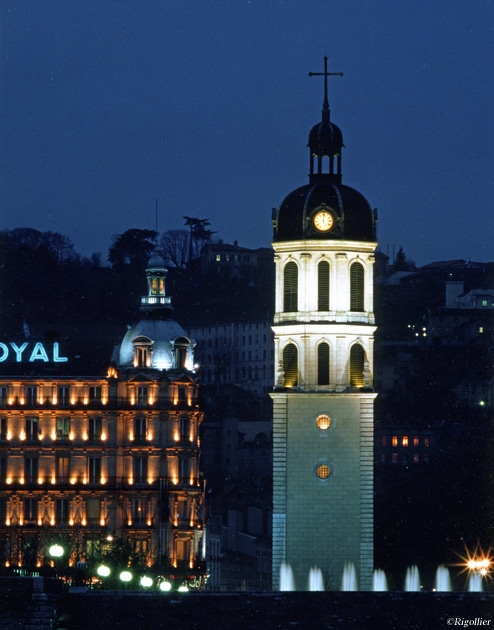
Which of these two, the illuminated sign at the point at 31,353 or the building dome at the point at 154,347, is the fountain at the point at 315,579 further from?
the illuminated sign at the point at 31,353

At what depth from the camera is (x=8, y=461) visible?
147m

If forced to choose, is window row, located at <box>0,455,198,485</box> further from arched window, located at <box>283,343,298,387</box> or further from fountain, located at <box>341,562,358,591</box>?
fountain, located at <box>341,562,358,591</box>

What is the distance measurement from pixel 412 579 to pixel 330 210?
17.8 meters

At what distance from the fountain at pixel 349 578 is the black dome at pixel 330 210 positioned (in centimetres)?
1284

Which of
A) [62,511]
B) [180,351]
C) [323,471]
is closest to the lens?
[323,471]

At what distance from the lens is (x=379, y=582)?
4444 inches

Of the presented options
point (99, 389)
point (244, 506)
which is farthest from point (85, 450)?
point (244, 506)

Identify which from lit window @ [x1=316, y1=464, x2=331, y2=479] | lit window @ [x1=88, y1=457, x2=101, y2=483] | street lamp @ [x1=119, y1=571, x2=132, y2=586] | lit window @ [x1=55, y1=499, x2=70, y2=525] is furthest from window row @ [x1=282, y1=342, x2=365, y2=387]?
lit window @ [x1=88, y1=457, x2=101, y2=483]

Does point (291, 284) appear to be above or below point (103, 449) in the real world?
above

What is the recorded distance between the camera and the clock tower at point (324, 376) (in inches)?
4412

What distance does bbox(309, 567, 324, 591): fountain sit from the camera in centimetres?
11056

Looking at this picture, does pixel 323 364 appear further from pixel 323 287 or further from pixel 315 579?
pixel 315 579

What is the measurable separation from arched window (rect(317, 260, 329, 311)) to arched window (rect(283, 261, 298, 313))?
906 mm

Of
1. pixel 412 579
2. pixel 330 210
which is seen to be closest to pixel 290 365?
pixel 330 210
